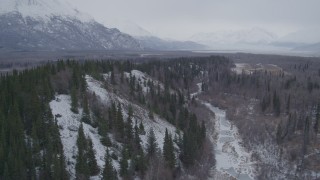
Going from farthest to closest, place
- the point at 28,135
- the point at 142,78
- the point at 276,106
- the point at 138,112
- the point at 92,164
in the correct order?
the point at 142,78 → the point at 276,106 → the point at 138,112 → the point at 28,135 → the point at 92,164

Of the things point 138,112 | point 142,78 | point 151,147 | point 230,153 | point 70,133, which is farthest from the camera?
point 142,78

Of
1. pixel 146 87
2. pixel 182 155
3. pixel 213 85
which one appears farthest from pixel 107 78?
pixel 213 85

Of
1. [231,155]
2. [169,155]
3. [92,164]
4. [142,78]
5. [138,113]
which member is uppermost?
[142,78]

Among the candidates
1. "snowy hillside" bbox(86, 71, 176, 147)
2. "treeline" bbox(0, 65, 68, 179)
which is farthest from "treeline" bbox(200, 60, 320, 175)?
"treeline" bbox(0, 65, 68, 179)

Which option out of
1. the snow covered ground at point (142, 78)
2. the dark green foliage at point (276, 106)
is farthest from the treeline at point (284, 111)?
the snow covered ground at point (142, 78)

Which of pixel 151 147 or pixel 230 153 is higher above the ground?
pixel 151 147

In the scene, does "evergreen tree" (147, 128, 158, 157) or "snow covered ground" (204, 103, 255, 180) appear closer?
"evergreen tree" (147, 128, 158, 157)

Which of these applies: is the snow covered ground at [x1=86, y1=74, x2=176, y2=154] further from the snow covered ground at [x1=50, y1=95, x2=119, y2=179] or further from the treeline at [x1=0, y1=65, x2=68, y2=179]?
the treeline at [x1=0, y1=65, x2=68, y2=179]

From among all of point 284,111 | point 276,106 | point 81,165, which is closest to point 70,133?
point 81,165

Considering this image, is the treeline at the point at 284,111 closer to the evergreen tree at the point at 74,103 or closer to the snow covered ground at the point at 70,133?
the snow covered ground at the point at 70,133

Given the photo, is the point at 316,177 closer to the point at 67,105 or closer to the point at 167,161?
the point at 167,161

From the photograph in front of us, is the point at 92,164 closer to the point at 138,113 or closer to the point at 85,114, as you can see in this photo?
the point at 85,114
